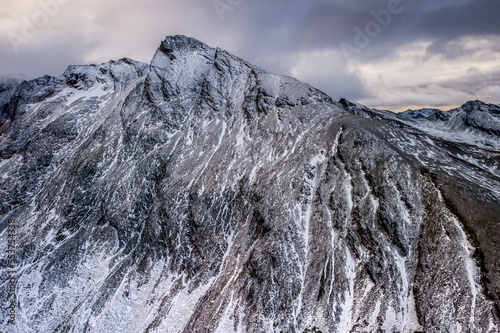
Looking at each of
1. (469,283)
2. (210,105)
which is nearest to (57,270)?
(210,105)

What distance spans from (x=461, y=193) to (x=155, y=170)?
60265 mm

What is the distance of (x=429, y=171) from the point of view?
49500 mm

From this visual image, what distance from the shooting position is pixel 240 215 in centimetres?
6034

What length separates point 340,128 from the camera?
63.6 metres

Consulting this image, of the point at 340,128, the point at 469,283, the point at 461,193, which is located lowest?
the point at 469,283

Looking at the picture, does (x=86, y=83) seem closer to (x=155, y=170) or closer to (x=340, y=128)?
(x=155, y=170)

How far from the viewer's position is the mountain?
41.8 metres

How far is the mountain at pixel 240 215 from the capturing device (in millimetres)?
41750

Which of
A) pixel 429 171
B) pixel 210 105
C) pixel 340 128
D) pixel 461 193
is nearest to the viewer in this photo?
pixel 461 193

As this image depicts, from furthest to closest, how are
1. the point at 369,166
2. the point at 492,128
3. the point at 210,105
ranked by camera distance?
the point at 492,128
the point at 210,105
the point at 369,166

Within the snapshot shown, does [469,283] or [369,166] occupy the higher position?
[369,166]

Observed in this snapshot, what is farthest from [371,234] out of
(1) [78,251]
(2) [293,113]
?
(1) [78,251]

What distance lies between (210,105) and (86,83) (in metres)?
64.8

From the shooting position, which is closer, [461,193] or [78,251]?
[461,193]
